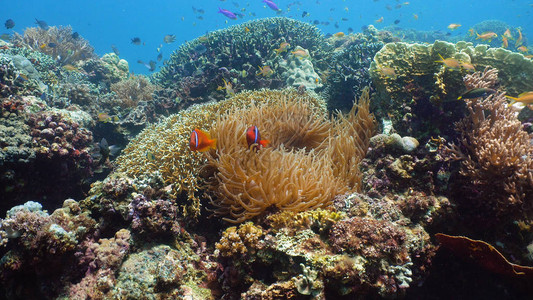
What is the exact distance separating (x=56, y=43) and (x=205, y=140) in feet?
47.8

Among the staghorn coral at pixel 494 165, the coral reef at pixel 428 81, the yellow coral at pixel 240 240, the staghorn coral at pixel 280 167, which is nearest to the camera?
the yellow coral at pixel 240 240

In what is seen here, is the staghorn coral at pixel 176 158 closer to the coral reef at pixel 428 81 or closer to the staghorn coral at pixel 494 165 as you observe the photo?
the coral reef at pixel 428 81

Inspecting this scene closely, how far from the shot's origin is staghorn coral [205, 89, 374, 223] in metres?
3.03

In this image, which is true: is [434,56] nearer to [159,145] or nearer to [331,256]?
[331,256]

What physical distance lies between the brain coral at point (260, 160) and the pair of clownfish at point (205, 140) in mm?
138

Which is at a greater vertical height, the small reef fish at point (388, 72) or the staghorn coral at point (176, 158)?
the small reef fish at point (388, 72)

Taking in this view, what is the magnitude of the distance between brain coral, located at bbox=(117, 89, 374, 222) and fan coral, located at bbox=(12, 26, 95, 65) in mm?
11407

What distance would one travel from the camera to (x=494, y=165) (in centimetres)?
285

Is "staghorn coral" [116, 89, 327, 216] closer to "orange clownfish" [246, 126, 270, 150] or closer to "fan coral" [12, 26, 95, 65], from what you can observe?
"orange clownfish" [246, 126, 270, 150]

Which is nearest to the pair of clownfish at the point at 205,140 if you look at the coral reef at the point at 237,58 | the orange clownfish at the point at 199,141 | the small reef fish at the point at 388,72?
the orange clownfish at the point at 199,141

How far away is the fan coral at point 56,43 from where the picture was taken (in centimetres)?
1245

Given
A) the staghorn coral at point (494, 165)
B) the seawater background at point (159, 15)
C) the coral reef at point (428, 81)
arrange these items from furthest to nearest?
the seawater background at point (159, 15), the coral reef at point (428, 81), the staghorn coral at point (494, 165)

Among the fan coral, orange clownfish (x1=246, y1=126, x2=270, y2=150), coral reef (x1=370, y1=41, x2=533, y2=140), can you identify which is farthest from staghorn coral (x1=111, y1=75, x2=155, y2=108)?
coral reef (x1=370, y1=41, x2=533, y2=140)

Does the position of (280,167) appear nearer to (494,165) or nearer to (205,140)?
(205,140)
